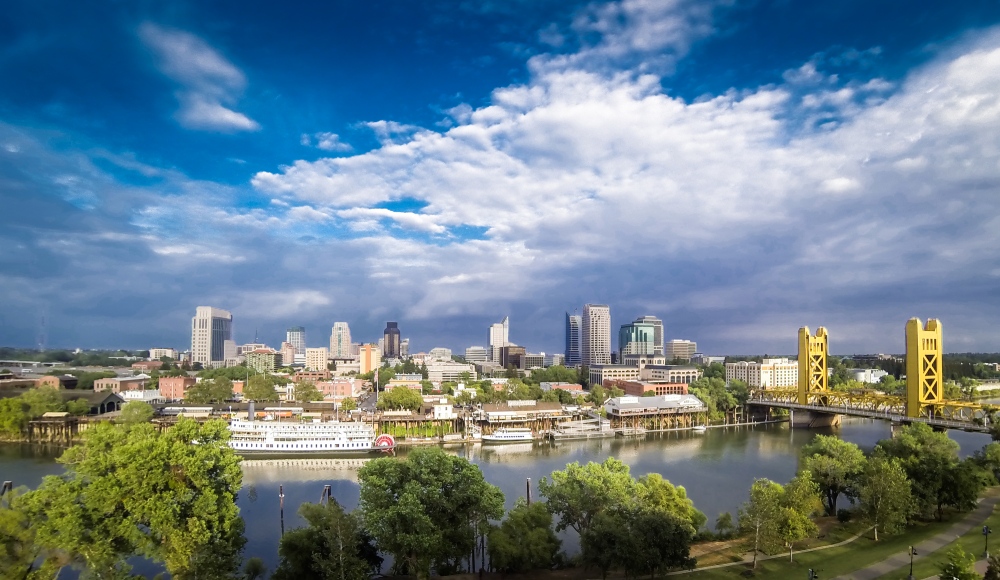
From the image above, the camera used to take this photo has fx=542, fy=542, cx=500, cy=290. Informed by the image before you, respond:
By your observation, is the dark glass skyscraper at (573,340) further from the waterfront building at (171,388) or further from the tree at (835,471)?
the tree at (835,471)

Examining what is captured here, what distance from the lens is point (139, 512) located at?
8.53 meters

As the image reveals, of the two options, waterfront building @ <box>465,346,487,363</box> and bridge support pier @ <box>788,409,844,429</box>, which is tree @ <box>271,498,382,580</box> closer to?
bridge support pier @ <box>788,409,844,429</box>

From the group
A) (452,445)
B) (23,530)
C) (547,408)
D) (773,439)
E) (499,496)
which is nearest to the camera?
(23,530)

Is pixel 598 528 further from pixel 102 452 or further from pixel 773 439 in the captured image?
pixel 773 439

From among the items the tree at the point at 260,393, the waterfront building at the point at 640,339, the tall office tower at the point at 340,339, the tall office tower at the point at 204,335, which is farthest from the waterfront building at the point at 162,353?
the waterfront building at the point at 640,339

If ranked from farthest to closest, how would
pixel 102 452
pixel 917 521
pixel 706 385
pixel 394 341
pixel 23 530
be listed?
pixel 394 341 → pixel 706 385 → pixel 917 521 → pixel 102 452 → pixel 23 530

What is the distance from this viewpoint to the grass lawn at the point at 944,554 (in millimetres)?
9054

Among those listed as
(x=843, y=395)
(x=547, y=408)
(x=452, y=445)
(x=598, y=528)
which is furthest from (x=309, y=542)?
(x=843, y=395)

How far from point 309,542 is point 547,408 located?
2586cm

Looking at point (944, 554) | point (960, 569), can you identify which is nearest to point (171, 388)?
point (944, 554)

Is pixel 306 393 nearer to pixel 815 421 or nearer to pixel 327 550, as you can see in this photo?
pixel 327 550

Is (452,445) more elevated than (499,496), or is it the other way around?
(499,496)

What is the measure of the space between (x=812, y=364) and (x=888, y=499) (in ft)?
94.0

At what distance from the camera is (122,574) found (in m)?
8.24
